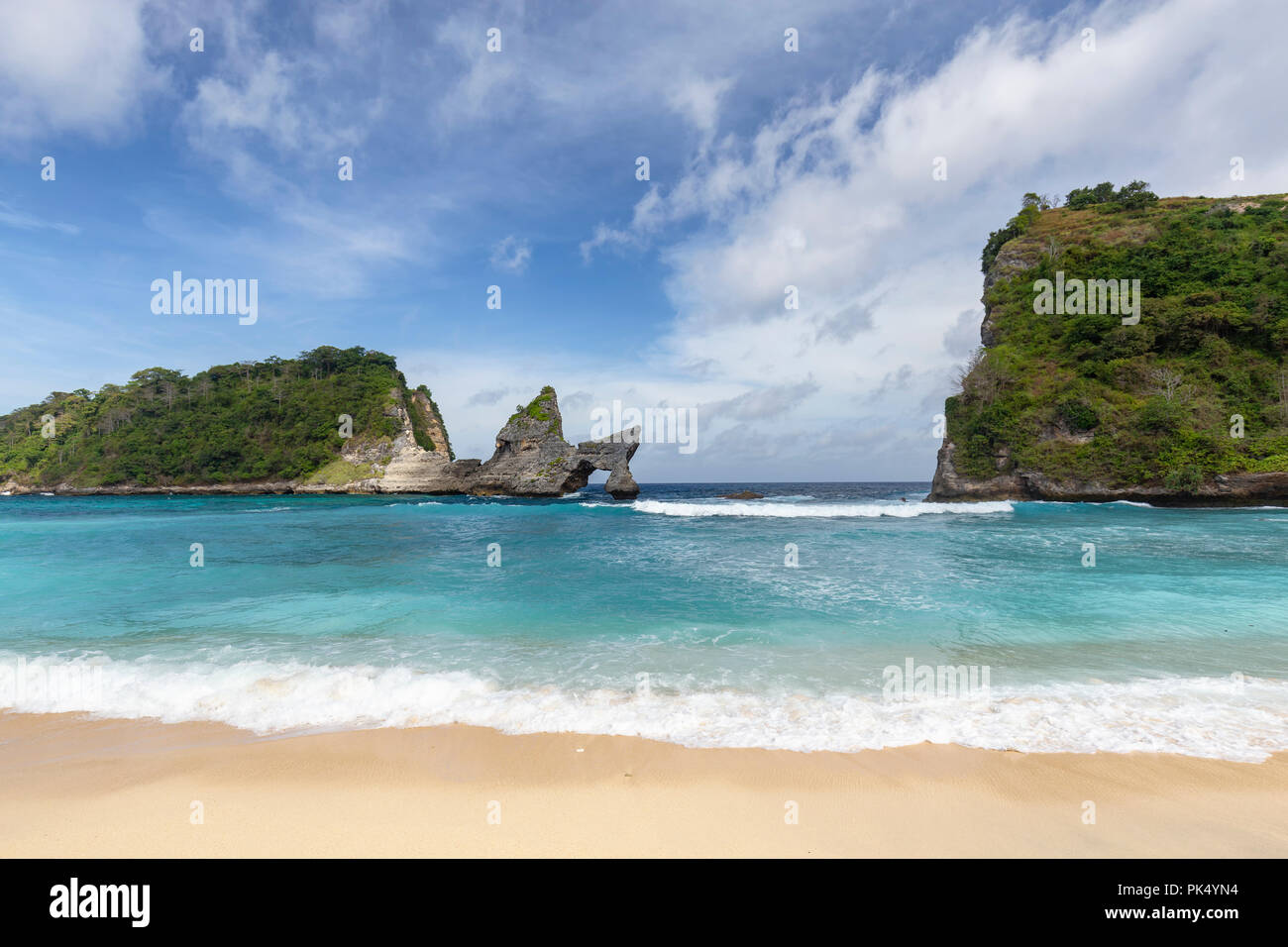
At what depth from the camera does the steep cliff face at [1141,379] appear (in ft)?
91.2

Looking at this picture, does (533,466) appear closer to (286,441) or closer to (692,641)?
(286,441)

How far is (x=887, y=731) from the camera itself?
412cm

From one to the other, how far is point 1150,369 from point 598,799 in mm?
44576

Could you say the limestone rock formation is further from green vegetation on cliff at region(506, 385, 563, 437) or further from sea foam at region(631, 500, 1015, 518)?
sea foam at region(631, 500, 1015, 518)

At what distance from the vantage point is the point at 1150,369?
3148 cm

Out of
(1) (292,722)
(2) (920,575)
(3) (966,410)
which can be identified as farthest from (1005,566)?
(3) (966,410)

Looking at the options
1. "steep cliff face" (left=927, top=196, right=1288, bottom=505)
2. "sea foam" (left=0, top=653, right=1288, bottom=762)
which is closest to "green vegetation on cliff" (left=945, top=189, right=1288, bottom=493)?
"steep cliff face" (left=927, top=196, right=1288, bottom=505)

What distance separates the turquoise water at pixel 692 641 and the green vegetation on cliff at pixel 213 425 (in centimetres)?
4838

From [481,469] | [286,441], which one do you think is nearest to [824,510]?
[481,469]

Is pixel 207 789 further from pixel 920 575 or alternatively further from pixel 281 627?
pixel 920 575

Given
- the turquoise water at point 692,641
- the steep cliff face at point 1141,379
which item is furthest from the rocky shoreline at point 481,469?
the turquoise water at point 692,641

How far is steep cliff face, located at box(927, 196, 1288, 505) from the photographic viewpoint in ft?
91.2

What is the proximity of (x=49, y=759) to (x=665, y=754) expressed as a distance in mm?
4920

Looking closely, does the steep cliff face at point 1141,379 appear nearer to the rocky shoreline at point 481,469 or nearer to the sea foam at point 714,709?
the rocky shoreline at point 481,469
